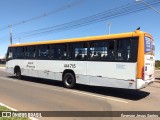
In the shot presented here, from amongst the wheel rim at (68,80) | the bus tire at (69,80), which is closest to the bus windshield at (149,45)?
the bus tire at (69,80)

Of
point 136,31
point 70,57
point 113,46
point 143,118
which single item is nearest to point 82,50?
point 70,57

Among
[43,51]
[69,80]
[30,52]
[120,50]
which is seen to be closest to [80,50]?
[69,80]

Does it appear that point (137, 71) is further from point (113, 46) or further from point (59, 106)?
point (59, 106)

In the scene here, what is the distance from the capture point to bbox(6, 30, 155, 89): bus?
40.2 ft

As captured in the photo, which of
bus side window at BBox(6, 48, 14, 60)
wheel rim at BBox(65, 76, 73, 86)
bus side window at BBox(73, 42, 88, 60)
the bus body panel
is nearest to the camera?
the bus body panel

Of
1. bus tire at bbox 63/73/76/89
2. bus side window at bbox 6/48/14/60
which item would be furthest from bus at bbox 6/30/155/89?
bus side window at bbox 6/48/14/60

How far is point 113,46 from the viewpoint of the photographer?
Result: 13.2 meters

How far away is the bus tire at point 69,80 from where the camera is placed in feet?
51.0

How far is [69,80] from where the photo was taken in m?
16.0

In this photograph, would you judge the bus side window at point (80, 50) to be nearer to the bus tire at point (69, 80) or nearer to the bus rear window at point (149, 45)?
the bus tire at point (69, 80)

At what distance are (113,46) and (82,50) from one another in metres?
2.39

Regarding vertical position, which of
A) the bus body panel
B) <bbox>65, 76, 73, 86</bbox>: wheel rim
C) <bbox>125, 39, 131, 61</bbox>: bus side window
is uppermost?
<bbox>125, 39, 131, 61</bbox>: bus side window

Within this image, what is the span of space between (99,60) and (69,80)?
2922 mm

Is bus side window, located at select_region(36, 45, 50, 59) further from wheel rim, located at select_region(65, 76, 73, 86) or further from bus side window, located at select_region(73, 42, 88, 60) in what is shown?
bus side window, located at select_region(73, 42, 88, 60)
